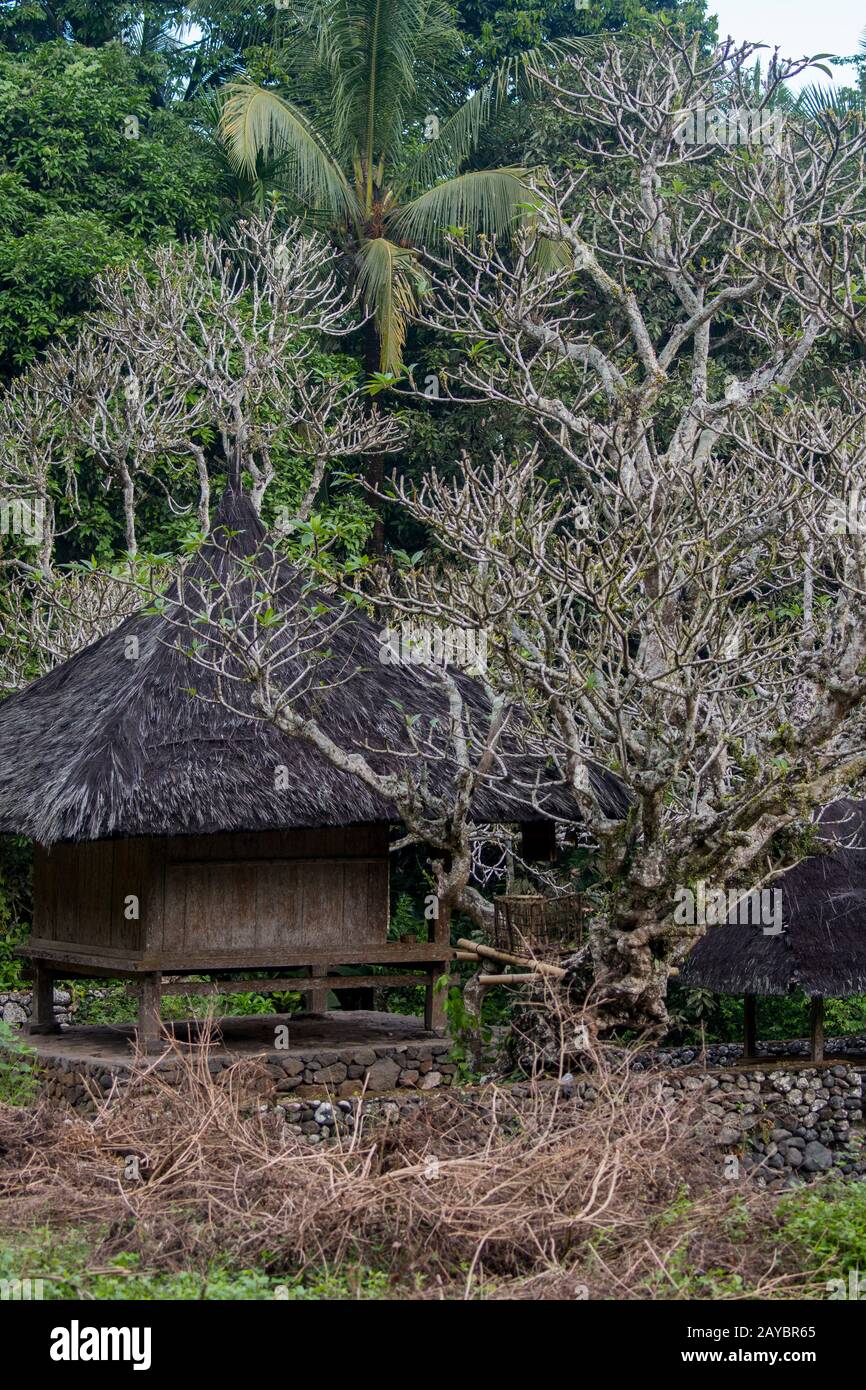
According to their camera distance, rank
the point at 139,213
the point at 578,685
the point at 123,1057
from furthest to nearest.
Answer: the point at 139,213 < the point at 123,1057 < the point at 578,685

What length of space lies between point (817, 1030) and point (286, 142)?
11292 millimetres

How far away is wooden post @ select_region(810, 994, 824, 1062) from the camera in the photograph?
41.3 ft

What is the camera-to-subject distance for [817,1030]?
12.7 metres

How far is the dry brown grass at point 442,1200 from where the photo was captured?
6.58m

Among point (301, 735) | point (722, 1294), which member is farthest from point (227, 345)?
point (722, 1294)

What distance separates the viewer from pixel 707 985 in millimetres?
12859

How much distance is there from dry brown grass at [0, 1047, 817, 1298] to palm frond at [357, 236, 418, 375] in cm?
1097

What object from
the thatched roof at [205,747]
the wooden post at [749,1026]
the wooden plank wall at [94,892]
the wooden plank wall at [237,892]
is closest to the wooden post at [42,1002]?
the wooden plank wall at [94,892]

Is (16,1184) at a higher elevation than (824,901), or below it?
below

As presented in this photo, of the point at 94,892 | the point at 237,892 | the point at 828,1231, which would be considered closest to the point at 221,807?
the point at 237,892

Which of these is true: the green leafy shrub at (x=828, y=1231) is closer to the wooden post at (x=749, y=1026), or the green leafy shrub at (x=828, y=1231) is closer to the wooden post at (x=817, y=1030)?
the wooden post at (x=817, y=1030)

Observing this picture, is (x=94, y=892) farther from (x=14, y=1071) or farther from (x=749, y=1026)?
(x=749, y=1026)
